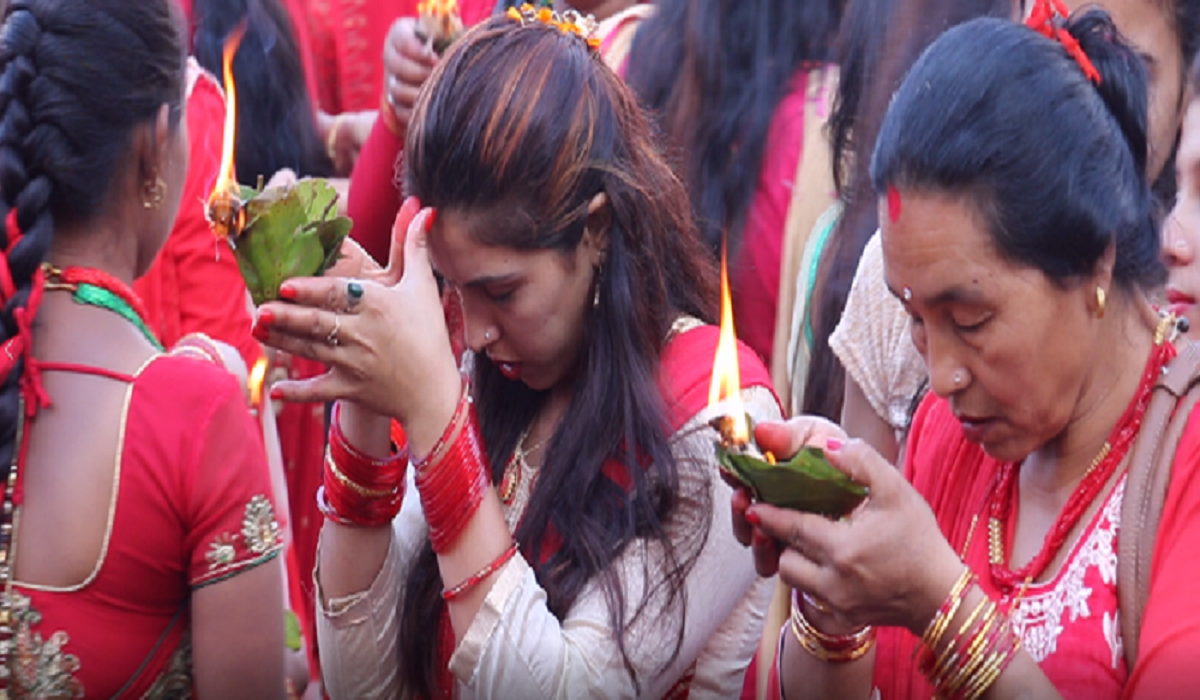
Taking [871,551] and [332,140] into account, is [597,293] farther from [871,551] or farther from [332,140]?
[332,140]

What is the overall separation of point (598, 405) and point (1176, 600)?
0.97 metres

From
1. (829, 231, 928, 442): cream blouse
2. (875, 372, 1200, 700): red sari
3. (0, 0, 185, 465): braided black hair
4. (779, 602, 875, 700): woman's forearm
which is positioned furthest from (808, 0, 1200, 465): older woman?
(0, 0, 185, 465): braided black hair

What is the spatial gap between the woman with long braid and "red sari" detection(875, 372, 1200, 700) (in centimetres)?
107

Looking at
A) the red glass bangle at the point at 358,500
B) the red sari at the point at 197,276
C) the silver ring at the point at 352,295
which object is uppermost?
the silver ring at the point at 352,295

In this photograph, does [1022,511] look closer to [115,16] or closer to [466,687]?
[466,687]

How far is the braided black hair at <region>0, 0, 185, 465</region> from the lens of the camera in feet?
7.72

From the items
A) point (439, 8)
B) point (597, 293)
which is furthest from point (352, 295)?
point (439, 8)

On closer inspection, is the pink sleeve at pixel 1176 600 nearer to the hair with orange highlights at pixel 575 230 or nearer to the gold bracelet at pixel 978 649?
the gold bracelet at pixel 978 649

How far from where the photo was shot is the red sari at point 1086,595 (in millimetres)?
1819

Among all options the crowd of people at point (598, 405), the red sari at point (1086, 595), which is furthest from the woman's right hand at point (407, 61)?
the red sari at point (1086, 595)

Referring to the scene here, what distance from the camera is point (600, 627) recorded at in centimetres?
229

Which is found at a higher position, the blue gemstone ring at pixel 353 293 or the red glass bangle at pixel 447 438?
the blue gemstone ring at pixel 353 293

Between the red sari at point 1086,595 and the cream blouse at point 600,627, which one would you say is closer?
the red sari at point 1086,595

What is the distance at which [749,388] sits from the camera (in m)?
2.40
